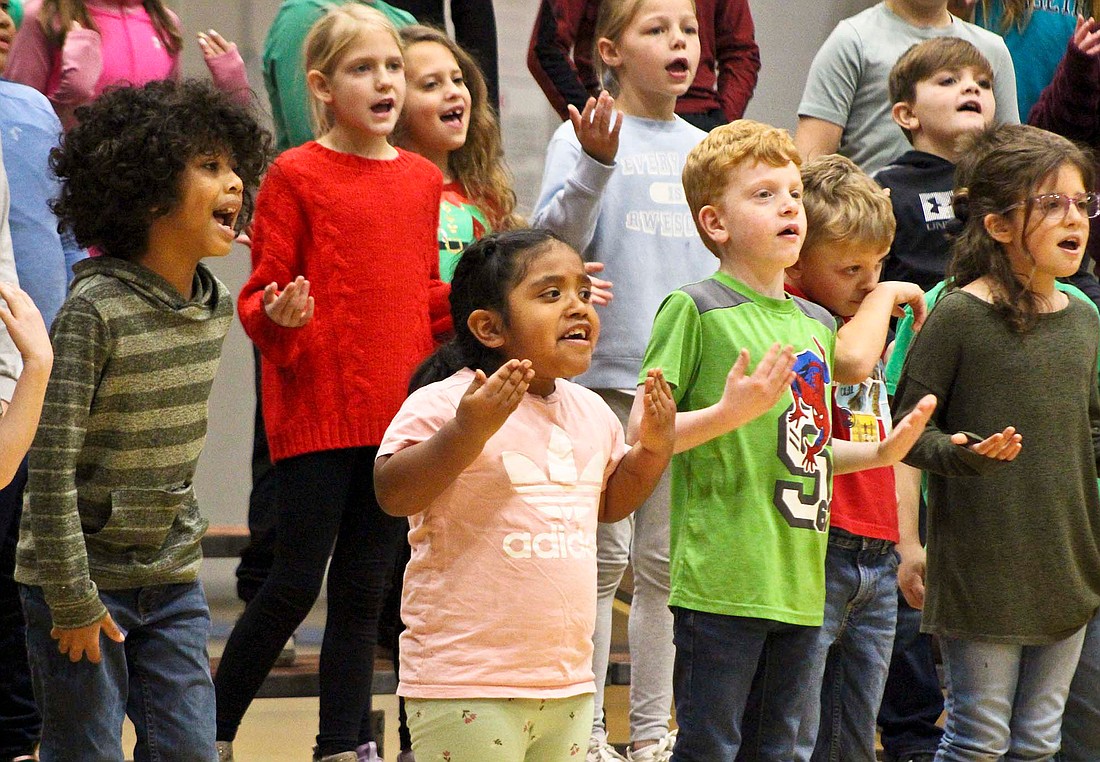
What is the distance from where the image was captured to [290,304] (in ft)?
9.81

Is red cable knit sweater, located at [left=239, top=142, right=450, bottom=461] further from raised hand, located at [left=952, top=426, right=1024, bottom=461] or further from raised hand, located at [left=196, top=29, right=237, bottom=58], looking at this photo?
raised hand, located at [left=952, top=426, right=1024, bottom=461]

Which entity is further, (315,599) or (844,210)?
(315,599)

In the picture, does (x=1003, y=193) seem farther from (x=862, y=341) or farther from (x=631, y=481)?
(x=631, y=481)

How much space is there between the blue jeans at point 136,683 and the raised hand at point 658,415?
34.5 inches

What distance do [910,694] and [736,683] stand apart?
1222mm

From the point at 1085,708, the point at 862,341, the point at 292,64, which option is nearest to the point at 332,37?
the point at 292,64

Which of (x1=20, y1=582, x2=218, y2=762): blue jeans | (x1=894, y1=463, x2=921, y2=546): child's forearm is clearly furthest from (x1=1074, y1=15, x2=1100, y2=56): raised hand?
(x1=20, y1=582, x2=218, y2=762): blue jeans

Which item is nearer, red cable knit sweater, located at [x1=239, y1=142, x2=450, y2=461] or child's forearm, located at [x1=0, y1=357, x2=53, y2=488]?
child's forearm, located at [x1=0, y1=357, x2=53, y2=488]

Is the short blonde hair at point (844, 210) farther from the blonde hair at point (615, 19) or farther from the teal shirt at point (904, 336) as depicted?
the blonde hair at point (615, 19)

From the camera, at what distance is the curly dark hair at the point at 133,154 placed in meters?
2.59

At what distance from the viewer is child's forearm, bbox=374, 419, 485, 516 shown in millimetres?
2150

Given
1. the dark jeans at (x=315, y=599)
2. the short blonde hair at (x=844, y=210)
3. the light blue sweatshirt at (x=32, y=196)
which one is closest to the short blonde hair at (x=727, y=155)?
the short blonde hair at (x=844, y=210)

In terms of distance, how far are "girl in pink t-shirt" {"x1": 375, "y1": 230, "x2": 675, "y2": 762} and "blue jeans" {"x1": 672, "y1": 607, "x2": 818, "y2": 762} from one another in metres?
0.31

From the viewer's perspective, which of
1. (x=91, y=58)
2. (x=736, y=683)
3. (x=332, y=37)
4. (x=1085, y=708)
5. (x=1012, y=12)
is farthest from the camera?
(x=1012, y=12)
